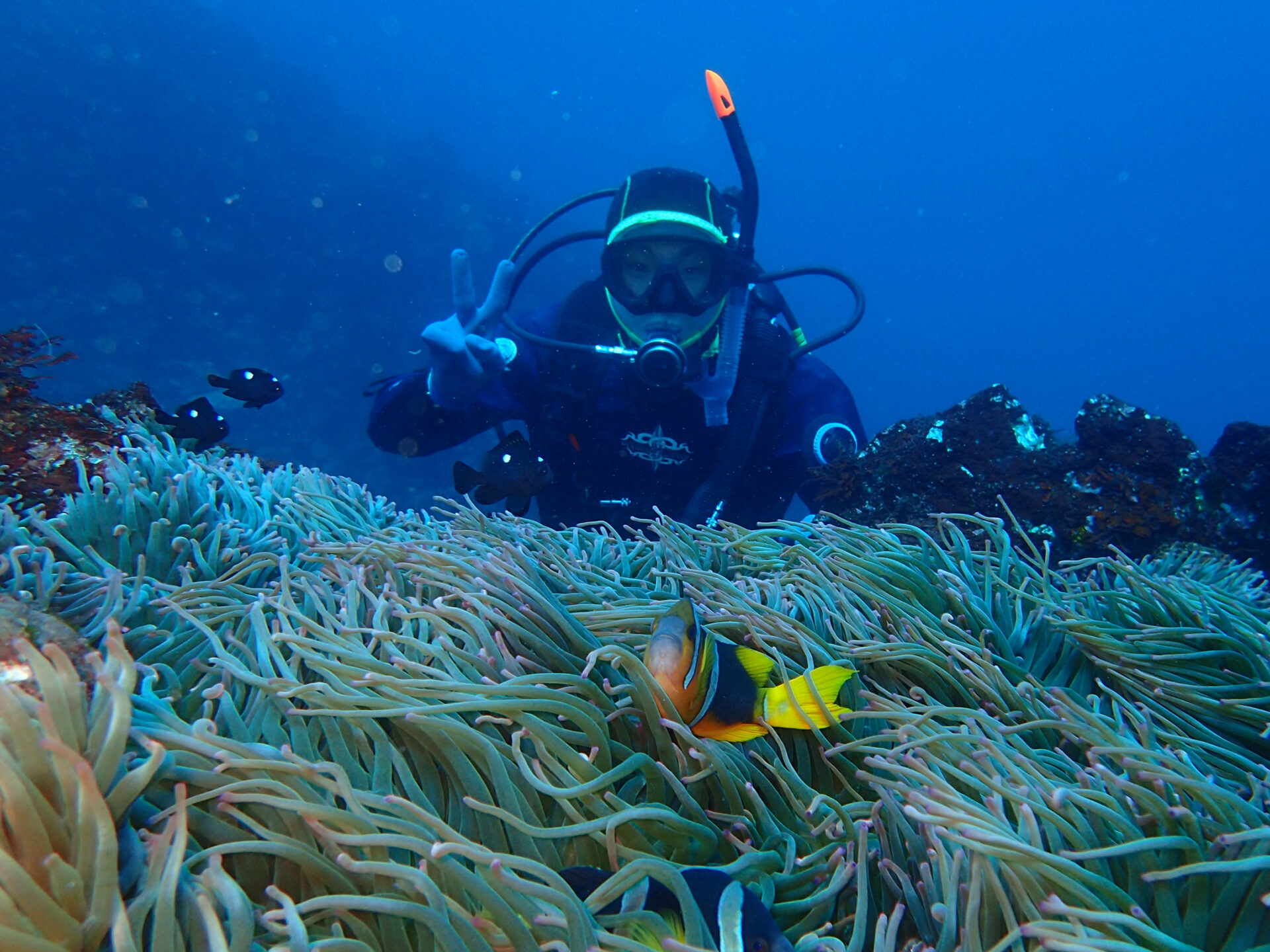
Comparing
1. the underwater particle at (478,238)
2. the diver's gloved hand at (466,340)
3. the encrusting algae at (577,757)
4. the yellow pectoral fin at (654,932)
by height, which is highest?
the underwater particle at (478,238)

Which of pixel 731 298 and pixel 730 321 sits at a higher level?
pixel 731 298

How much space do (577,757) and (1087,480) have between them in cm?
308

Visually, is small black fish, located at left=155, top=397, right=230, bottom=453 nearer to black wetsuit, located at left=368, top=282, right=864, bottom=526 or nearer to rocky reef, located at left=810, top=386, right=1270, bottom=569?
black wetsuit, located at left=368, top=282, right=864, bottom=526

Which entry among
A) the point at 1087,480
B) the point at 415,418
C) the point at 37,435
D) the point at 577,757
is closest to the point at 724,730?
the point at 577,757

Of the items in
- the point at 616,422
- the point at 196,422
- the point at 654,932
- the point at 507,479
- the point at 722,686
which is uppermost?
the point at 616,422

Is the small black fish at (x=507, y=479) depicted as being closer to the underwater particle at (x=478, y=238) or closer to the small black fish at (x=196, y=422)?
the small black fish at (x=196, y=422)

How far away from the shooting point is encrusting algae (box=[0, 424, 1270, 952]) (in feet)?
2.61

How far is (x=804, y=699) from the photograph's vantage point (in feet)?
4.08

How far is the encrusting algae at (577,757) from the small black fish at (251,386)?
2119mm

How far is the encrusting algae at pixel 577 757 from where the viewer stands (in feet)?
2.61

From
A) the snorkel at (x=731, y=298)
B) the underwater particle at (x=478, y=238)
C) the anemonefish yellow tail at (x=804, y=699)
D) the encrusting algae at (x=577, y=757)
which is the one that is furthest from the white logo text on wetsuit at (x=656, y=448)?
the underwater particle at (x=478, y=238)

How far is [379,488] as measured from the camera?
13.7 m

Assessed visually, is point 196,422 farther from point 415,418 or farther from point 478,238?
point 478,238

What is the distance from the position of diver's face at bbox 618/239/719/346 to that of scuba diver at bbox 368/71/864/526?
0.04 ft
